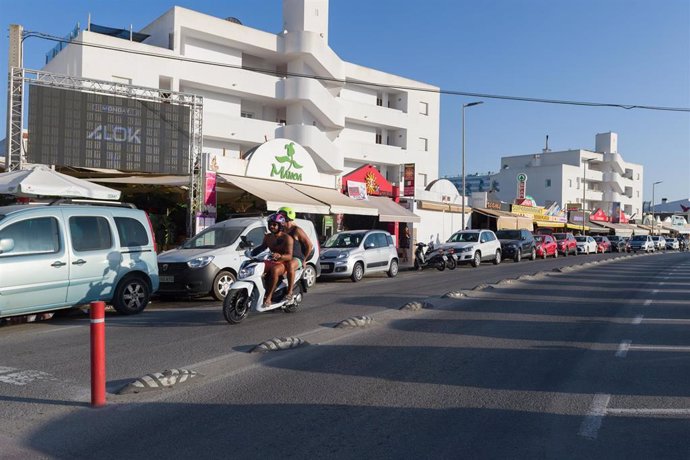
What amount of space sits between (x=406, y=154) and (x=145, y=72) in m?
19.2

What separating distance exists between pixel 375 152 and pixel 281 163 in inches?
660

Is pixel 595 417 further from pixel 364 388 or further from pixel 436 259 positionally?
pixel 436 259

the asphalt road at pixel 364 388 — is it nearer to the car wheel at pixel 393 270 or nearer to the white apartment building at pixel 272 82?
the car wheel at pixel 393 270

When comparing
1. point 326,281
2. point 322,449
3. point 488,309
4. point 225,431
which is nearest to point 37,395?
point 225,431

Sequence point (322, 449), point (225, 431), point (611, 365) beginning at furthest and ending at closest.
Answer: point (611, 365)
point (225, 431)
point (322, 449)

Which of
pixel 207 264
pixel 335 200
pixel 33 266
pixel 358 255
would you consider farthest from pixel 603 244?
pixel 33 266

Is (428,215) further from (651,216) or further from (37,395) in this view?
(651,216)

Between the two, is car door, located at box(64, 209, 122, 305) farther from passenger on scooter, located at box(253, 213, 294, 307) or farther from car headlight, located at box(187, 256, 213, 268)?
passenger on scooter, located at box(253, 213, 294, 307)

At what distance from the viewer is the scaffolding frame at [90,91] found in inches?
602

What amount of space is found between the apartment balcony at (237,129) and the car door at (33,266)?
70.1 feet

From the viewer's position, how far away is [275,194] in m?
20.6

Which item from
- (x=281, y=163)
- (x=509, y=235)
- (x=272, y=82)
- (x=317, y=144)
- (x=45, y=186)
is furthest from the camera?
(x=272, y=82)

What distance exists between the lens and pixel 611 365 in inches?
278

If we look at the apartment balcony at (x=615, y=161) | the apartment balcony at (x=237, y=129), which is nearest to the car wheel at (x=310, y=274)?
the apartment balcony at (x=237, y=129)
